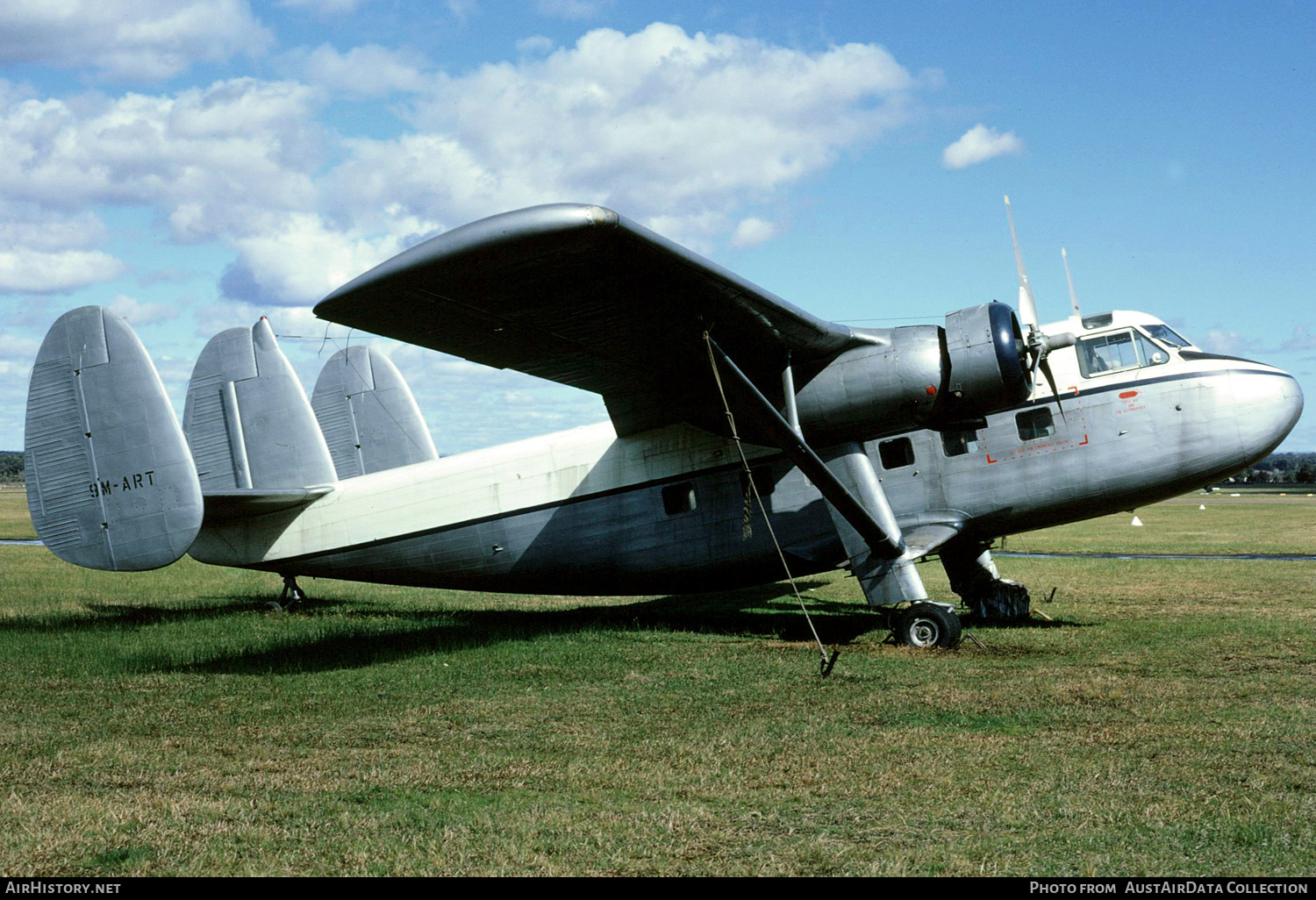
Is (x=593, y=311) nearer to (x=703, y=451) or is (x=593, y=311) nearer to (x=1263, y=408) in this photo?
(x=703, y=451)

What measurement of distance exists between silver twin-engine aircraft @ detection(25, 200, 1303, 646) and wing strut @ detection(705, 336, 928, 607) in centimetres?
3

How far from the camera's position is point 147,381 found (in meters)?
12.8

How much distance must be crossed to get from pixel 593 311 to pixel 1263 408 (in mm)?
8355

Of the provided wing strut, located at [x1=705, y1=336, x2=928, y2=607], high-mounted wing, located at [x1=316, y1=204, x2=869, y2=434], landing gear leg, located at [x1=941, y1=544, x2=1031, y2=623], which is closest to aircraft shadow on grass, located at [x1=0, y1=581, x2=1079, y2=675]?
landing gear leg, located at [x1=941, y1=544, x2=1031, y2=623]

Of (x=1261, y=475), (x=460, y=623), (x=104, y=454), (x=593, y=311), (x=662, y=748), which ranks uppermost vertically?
(x=593, y=311)

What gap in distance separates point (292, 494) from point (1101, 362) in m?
11.5

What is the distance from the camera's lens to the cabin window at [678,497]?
13658mm

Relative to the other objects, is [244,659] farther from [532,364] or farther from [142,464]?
[532,364]

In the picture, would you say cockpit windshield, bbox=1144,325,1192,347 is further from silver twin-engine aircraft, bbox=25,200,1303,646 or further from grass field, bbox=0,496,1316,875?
grass field, bbox=0,496,1316,875

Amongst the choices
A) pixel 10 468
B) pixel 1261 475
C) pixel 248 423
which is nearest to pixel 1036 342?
pixel 248 423

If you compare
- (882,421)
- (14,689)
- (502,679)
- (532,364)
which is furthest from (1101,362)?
(14,689)

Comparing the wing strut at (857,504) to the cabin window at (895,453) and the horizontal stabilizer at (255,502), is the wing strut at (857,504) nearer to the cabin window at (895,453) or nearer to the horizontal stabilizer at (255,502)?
the cabin window at (895,453)

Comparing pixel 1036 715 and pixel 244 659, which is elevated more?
pixel 244 659

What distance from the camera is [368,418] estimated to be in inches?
751
